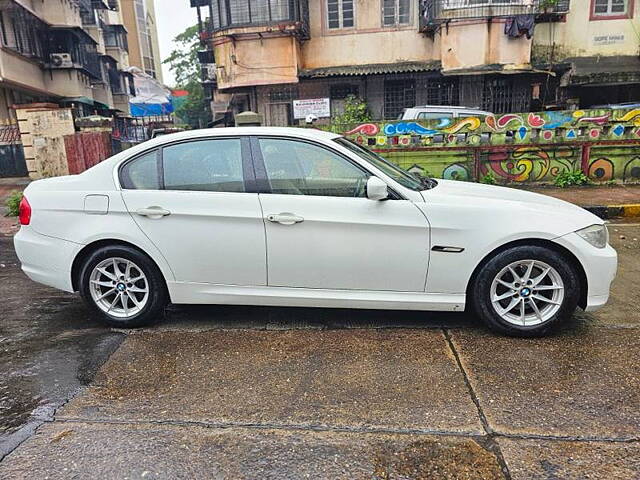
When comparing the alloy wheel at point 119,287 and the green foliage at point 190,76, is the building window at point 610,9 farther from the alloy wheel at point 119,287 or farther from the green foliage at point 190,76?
the green foliage at point 190,76

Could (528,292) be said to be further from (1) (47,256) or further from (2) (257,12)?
(2) (257,12)

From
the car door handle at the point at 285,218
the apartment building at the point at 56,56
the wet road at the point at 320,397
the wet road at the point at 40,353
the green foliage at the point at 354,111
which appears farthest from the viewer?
the apartment building at the point at 56,56

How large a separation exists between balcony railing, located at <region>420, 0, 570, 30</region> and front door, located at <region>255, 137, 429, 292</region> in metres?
13.2

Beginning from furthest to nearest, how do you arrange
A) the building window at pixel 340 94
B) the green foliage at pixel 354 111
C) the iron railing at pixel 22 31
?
1. the iron railing at pixel 22 31
2. the building window at pixel 340 94
3. the green foliage at pixel 354 111

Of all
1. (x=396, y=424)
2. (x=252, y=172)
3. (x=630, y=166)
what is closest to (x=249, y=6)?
(x=630, y=166)

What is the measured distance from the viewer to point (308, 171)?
155 inches

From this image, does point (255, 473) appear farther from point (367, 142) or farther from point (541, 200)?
point (367, 142)

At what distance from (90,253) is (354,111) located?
13573 millimetres

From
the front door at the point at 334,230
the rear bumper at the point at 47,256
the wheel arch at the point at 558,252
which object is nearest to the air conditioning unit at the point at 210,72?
the rear bumper at the point at 47,256

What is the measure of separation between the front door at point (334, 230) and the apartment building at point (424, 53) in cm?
1278

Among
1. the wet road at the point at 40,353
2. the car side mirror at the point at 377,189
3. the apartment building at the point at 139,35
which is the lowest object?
the wet road at the point at 40,353

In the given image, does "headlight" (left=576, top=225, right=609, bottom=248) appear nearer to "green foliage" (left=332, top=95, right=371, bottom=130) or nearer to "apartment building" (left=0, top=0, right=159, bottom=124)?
"green foliage" (left=332, top=95, right=371, bottom=130)

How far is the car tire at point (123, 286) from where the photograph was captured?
405 cm

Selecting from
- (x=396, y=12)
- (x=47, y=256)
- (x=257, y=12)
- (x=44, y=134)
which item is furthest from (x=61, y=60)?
(x=47, y=256)
